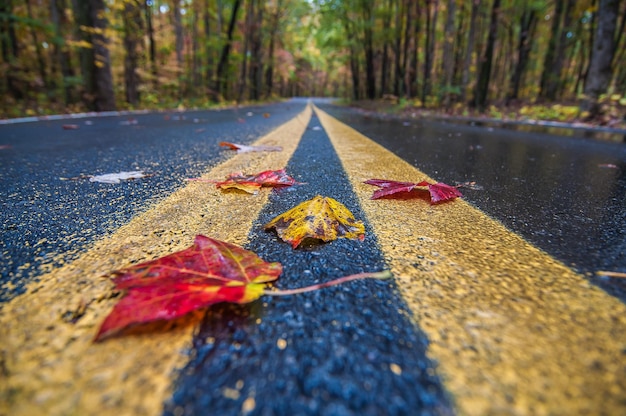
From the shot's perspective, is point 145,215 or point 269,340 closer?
point 269,340

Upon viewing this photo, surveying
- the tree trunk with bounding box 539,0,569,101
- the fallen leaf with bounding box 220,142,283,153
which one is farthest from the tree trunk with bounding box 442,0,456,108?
the fallen leaf with bounding box 220,142,283,153

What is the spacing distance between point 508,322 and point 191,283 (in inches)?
23.9

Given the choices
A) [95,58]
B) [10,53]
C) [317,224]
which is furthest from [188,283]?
[10,53]

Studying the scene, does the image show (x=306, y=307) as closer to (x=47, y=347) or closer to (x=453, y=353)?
(x=453, y=353)

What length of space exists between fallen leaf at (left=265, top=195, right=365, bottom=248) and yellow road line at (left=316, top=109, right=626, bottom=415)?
99mm

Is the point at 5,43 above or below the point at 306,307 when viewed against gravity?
above

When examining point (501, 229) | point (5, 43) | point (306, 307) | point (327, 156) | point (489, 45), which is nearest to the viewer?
point (306, 307)

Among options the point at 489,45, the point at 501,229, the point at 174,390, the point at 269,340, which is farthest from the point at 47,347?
the point at 489,45

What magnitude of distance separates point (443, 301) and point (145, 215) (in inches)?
39.4

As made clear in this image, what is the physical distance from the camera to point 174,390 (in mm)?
461

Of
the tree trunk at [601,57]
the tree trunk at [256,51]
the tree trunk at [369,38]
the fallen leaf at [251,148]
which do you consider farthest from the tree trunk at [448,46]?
the tree trunk at [256,51]

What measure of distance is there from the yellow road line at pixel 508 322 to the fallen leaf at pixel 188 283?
1.08ft

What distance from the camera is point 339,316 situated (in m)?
0.62

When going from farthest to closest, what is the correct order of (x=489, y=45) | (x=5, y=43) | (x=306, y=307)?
(x=5, y=43)
(x=489, y=45)
(x=306, y=307)
